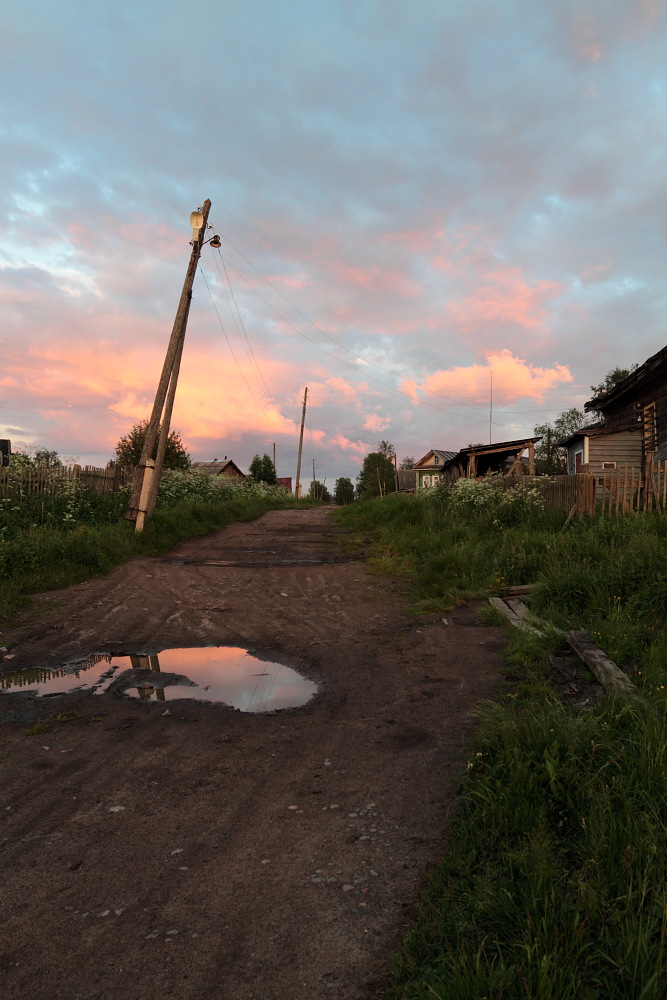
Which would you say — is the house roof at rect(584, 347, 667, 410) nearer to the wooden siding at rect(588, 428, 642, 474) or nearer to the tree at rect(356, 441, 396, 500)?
the wooden siding at rect(588, 428, 642, 474)

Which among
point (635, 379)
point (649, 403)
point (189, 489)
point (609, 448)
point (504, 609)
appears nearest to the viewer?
point (504, 609)

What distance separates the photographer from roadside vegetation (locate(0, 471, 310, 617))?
826cm

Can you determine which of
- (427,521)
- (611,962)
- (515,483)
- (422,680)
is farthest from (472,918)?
(515,483)

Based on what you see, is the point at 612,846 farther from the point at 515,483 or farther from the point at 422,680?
the point at 515,483

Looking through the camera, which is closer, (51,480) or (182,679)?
(182,679)

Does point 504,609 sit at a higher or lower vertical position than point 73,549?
lower

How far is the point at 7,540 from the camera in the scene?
9.09m

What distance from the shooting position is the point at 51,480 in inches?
459

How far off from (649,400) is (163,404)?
1466cm

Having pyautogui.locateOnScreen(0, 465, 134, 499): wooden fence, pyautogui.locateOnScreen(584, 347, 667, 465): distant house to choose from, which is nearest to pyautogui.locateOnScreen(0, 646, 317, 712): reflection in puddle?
pyautogui.locateOnScreen(0, 465, 134, 499): wooden fence

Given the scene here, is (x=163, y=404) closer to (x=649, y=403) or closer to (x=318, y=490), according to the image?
(x=649, y=403)

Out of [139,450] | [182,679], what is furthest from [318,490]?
[182,679]

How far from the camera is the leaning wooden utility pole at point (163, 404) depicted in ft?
40.1

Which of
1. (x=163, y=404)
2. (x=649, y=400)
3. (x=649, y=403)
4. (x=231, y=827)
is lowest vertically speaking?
(x=231, y=827)
